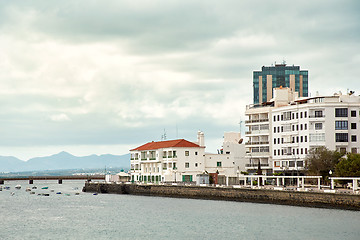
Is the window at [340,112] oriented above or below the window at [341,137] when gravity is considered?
above

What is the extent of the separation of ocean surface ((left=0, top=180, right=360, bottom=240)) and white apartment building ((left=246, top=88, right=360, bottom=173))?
34796 millimetres

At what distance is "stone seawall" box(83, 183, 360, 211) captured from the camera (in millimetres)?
75750

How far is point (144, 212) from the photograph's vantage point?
85125mm

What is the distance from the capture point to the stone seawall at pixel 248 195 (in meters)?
75.8

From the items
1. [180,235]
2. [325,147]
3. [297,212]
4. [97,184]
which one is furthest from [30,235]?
[97,184]

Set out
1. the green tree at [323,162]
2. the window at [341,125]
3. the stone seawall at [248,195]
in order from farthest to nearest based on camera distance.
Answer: the window at [341,125] → the green tree at [323,162] → the stone seawall at [248,195]

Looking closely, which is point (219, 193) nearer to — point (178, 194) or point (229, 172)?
point (178, 194)

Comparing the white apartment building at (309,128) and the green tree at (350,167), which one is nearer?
the green tree at (350,167)

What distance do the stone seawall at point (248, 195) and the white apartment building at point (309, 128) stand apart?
25.3m

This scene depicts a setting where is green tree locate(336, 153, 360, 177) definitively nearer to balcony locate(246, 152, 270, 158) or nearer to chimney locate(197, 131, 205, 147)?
chimney locate(197, 131, 205, 147)

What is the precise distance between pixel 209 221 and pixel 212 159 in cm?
5722

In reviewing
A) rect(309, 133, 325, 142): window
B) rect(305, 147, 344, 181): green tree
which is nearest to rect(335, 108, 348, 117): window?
rect(309, 133, 325, 142): window

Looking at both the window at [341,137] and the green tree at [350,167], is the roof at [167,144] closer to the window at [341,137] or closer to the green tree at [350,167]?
the window at [341,137]

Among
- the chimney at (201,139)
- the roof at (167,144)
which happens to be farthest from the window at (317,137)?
the roof at (167,144)
